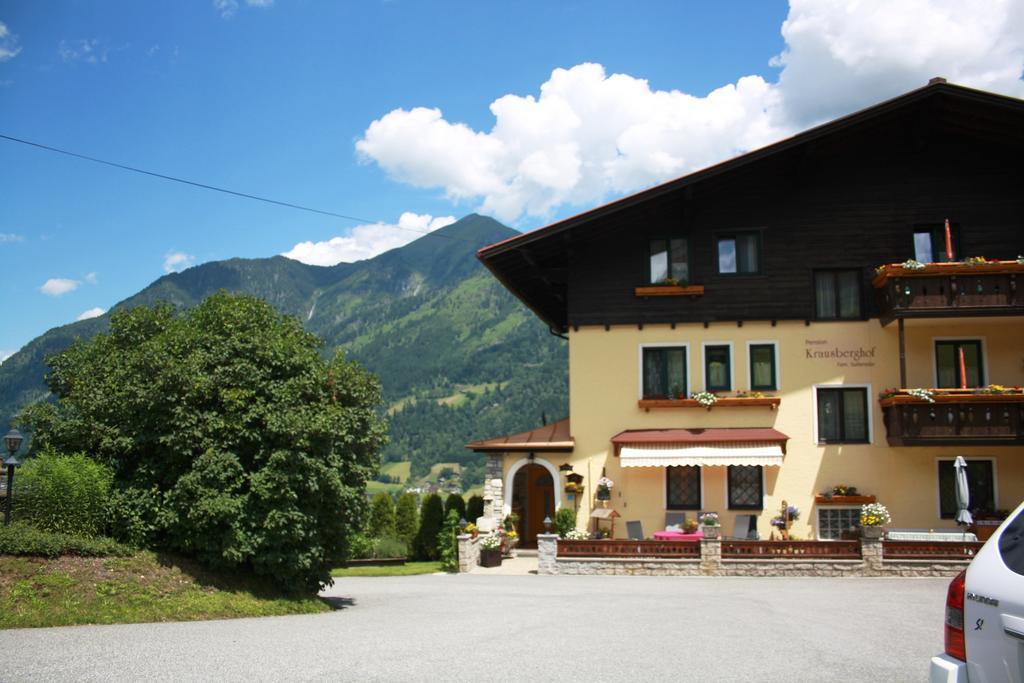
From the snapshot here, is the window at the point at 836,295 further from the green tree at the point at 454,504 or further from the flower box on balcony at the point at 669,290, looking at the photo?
the green tree at the point at 454,504

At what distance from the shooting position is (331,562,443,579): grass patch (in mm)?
25016

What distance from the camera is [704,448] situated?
23406 mm

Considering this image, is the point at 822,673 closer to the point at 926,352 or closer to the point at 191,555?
the point at 191,555

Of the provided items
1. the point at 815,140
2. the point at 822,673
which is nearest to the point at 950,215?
the point at 815,140

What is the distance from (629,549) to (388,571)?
8244 millimetres

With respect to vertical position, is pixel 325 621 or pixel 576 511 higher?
pixel 576 511

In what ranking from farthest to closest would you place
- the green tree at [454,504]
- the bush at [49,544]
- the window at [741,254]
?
the green tree at [454,504] → the window at [741,254] → the bush at [49,544]

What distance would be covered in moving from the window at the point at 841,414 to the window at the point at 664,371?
3.59 meters

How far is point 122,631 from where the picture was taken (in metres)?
11.7

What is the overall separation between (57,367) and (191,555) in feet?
15.8

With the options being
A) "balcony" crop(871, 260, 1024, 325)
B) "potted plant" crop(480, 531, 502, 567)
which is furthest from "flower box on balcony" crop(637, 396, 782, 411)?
"potted plant" crop(480, 531, 502, 567)

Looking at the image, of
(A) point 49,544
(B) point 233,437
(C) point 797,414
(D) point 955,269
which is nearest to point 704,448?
(C) point 797,414

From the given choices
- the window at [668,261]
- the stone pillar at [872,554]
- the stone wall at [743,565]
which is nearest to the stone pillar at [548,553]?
the stone wall at [743,565]

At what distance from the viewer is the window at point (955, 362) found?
78.4ft
